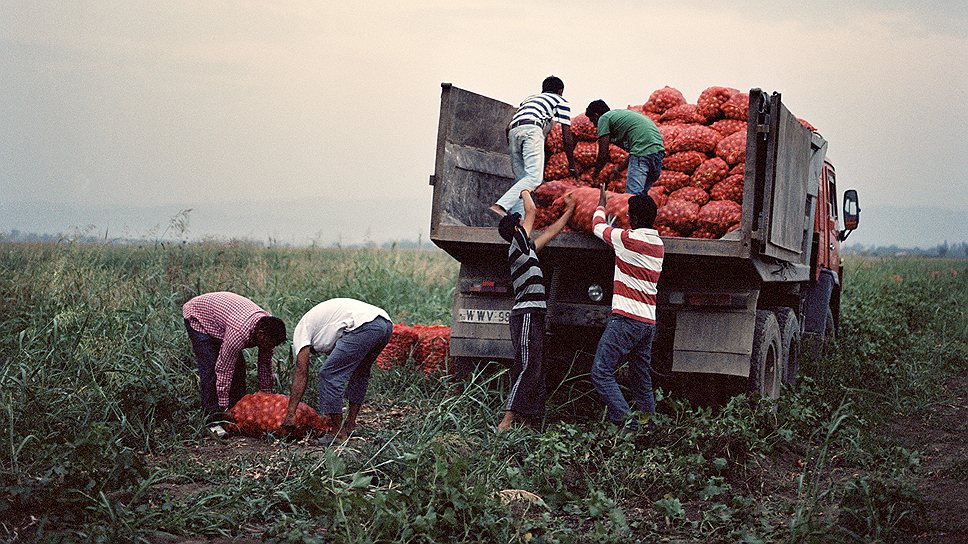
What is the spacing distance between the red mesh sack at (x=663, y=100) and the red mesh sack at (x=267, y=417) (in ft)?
13.1

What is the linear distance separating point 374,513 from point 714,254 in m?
3.09

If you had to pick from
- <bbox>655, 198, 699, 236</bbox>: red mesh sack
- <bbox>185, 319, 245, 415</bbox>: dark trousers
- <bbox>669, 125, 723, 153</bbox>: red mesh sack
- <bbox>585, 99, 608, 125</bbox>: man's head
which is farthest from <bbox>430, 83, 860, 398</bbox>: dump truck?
<bbox>185, 319, 245, 415</bbox>: dark trousers

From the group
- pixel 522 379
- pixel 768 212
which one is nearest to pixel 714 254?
pixel 768 212

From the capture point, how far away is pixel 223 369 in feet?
22.4

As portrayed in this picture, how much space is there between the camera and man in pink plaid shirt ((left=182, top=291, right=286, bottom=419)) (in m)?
6.75

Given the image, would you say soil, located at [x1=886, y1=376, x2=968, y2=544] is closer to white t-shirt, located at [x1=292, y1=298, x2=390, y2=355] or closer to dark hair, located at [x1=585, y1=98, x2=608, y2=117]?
dark hair, located at [x1=585, y1=98, x2=608, y2=117]

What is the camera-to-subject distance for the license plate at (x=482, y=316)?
7.34 metres

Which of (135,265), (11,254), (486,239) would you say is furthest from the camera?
(135,265)

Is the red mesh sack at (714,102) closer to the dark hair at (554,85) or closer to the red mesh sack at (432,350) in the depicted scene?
the dark hair at (554,85)

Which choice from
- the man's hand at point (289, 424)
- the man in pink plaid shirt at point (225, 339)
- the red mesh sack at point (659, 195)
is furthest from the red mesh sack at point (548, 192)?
the man's hand at point (289, 424)

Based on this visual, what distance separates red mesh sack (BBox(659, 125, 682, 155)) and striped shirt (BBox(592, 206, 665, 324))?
1.70 metres

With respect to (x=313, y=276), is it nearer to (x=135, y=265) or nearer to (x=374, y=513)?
(x=135, y=265)

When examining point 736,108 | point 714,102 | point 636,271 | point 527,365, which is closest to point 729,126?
point 736,108

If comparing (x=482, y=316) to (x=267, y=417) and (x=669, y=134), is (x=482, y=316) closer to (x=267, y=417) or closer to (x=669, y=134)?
(x=267, y=417)
